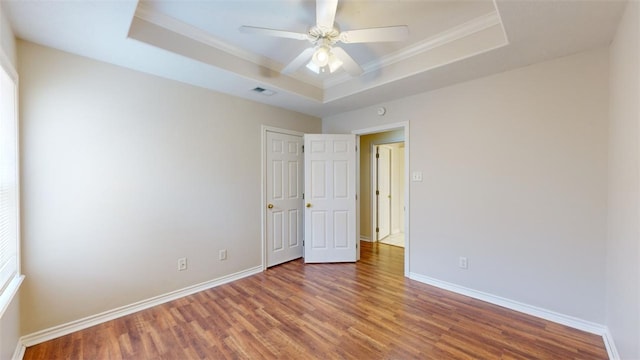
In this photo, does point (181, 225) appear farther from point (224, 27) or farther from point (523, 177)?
point (523, 177)

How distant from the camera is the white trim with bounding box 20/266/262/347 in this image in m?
2.03

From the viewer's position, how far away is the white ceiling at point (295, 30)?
170 cm

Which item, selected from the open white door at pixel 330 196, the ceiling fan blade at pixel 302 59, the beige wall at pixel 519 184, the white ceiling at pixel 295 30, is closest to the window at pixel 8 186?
the white ceiling at pixel 295 30

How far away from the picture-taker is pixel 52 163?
6.86 ft

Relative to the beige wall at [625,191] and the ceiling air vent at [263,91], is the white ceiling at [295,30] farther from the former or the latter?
the beige wall at [625,191]

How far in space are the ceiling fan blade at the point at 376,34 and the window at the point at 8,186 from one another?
221 cm

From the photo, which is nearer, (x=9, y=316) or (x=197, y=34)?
(x=9, y=316)

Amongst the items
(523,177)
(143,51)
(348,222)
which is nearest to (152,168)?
(143,51)

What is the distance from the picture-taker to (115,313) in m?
2.38

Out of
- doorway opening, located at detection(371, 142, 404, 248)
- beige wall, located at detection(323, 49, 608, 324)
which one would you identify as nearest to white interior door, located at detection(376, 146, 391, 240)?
doorway opening, located at detection(371, 142, 404, 248)

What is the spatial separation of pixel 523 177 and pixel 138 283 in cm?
390

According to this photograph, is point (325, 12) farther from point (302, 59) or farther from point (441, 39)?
point (441, 39)

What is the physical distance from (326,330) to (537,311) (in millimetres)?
1977

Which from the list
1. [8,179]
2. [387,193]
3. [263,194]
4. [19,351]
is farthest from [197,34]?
[387,193]
